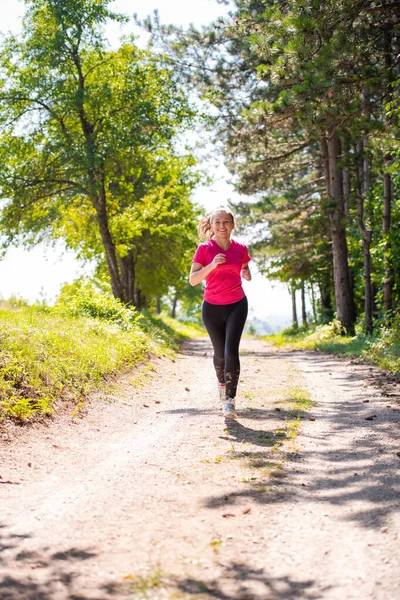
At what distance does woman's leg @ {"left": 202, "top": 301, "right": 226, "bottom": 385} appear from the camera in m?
7.29

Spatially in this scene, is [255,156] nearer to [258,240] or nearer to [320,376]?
[258,240]

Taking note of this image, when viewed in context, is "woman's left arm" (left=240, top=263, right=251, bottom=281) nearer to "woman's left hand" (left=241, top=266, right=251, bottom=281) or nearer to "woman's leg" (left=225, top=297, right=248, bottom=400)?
"woman's left hand" (left=241, top=266, right=251, bottom=281)

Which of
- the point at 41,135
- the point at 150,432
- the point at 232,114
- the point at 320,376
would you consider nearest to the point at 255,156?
the point at 232,114

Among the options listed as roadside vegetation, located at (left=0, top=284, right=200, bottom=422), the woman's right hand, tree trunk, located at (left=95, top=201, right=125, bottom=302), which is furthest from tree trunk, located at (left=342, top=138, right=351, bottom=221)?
the woman's right hand

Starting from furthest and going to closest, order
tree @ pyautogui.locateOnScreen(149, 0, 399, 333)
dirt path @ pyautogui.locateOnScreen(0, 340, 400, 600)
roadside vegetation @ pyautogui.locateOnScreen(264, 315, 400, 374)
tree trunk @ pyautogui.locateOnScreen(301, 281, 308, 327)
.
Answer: tree trunk @ pyautogui.locateOnScreen(301, 281, 308, 327), roadside vegetation @ pyautogui.locateOnScreen(264, 315, 400, 374), tree @ pyautogui.locateOnScreen(149, 0, 399, 333), dirt path @ pyautogui.locateOnScreen(0, 340, 400, 600)

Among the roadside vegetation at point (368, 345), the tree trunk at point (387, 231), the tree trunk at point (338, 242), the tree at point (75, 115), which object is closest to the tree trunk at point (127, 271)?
the tree at point (75, 115)

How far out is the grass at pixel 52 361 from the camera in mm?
6941

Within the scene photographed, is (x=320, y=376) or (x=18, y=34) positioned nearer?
(x=320, y=376)

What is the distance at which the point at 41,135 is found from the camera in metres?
20.8

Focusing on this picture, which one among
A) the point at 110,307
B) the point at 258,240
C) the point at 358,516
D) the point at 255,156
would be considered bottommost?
the point at 358,516

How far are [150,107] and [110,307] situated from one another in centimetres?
792

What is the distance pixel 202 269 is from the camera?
23.2 ft

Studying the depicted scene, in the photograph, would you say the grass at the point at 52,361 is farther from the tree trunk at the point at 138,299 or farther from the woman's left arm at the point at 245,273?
the tree trunk at the point at 138,299

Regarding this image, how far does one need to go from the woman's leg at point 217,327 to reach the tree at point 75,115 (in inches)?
485
